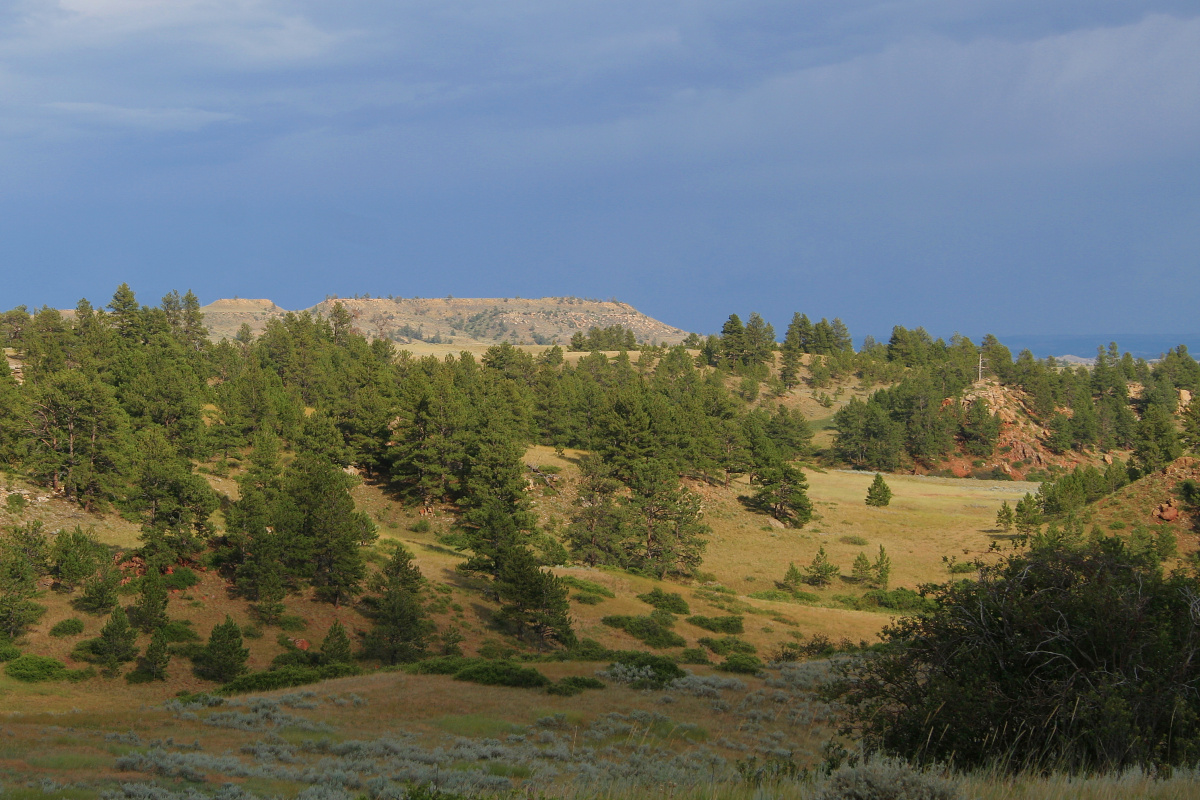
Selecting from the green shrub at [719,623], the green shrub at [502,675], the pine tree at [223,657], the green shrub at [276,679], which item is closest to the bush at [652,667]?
the green shrub at [502,675]

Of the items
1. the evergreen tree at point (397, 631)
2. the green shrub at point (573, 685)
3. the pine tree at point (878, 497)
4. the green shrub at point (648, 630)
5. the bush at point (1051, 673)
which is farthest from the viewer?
the pine tree at point (878, 497)

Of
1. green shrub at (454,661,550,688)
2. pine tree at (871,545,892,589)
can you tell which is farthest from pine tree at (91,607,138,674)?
pine tree at (871,545,892,589)

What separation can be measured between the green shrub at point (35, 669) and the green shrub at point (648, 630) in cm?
2673

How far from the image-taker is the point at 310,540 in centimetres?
4078

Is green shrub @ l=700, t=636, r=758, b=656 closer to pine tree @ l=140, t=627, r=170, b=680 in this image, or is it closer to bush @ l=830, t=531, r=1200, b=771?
pine tree @ l=140, t=627, r=170, b=680

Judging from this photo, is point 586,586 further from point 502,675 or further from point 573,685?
point 573,685

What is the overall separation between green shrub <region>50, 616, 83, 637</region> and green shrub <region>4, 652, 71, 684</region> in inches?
99.0

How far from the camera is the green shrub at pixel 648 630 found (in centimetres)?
4256

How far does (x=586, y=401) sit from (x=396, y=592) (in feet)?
221

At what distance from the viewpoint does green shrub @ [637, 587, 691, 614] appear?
48.7m

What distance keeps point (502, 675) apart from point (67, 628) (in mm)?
20334

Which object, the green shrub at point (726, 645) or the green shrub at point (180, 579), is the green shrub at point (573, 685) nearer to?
the green shrub at point (726, 645)

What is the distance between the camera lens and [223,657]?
100 feet

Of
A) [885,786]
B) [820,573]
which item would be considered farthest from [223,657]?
[820,573]
